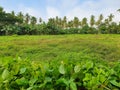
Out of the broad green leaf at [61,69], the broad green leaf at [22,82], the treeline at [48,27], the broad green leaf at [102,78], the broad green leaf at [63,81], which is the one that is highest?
the broad green leaf at [61,69]

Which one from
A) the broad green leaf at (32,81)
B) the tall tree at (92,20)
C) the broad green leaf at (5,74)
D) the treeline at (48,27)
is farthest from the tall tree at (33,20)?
the broad green leaf at (32,81)

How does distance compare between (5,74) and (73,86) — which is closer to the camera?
(73,86)

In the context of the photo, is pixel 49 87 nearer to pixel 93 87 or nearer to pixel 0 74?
pixel 93 87

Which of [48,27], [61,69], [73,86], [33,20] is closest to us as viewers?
[73,86]

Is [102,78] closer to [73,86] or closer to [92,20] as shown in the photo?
[73,86]

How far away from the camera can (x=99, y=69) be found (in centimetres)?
177

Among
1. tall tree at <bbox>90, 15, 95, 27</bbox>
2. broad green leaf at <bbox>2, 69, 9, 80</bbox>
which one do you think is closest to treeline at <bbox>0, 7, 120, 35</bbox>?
tall tree at <bbox>90, 15, 95, 27</bbox>

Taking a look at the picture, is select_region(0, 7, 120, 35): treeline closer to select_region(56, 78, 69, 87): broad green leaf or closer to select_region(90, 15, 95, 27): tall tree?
select_region(90, 15, 95, 27): tall tree

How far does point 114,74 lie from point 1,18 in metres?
50.7

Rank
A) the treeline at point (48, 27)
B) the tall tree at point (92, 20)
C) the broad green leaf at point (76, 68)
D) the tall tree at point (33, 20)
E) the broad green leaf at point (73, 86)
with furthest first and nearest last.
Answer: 1. the tall tree at point (33, 20)
2. the tall tree at point (92, 20)
3. the treeline at point (48, 27)
4. the broad green leaf at point (76, 68)
5. the broad green leaf at point (73, 86)

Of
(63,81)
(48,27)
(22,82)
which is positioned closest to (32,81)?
(22,82)

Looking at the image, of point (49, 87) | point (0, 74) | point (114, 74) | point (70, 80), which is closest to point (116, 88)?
point (114, 74)

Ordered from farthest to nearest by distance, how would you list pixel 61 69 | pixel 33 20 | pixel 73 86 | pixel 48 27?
pixel 33 20 < pixel 48 27 < pixel 61 69 < pixel 73 86

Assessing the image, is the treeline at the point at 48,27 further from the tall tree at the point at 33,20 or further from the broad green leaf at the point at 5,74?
the broad green leaf at the point at 5,74
